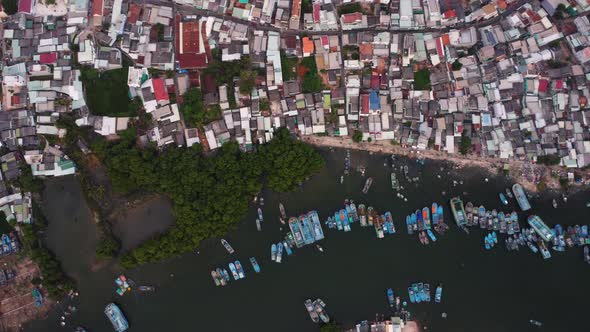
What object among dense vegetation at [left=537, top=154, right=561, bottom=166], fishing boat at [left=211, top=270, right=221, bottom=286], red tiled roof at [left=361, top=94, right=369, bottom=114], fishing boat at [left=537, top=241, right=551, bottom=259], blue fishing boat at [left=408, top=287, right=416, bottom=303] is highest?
red tiled roof at [left=361, top=94, right=369, bottom=114]

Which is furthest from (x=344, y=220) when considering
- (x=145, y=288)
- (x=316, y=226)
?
(x=145, y=288)

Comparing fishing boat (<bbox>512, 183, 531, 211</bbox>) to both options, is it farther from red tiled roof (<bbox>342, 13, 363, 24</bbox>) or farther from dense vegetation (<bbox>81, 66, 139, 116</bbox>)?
dense vegetation (<bbox>81, 66, 139, 116</bbox>)

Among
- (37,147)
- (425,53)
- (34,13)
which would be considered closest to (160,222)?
(37,147)

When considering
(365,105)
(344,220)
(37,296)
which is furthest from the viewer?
(344,220)

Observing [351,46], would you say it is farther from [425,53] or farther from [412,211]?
[412,211]

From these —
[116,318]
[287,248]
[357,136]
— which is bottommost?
[116,318]

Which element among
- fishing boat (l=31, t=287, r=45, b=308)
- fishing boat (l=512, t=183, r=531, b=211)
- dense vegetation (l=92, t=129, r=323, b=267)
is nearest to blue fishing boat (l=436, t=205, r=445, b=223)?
fishing boat (l=512, t=183, r=531, b=211)

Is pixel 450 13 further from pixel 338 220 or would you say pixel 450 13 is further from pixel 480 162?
pixel 338 220
